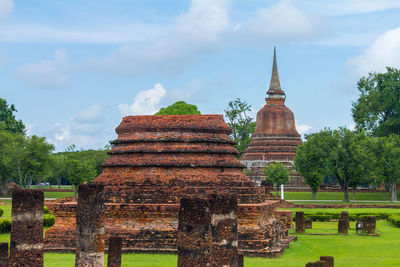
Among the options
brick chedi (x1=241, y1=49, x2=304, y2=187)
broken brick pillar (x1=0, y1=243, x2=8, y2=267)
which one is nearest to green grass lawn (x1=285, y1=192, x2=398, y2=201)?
brick chedi (x1=241, y1=49, x2=304, y2=187)

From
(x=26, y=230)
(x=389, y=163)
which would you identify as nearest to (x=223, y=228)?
(x=26, y=230)

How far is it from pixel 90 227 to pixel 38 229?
3.71 feet

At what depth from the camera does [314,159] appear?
155ft

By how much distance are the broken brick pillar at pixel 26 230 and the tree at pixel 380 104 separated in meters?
48.1

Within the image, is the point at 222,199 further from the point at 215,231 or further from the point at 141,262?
the point at 141,262

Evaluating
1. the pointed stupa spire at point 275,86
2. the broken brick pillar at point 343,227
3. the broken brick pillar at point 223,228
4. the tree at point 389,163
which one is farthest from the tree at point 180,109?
the broken brick pillar at point 223,228

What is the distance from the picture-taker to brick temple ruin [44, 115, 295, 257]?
17344 mm

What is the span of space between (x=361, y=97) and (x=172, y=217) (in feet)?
149

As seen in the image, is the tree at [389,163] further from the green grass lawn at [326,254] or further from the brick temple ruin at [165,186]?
the brick temple ruin at [165,186]

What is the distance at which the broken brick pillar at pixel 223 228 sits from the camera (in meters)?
10.1

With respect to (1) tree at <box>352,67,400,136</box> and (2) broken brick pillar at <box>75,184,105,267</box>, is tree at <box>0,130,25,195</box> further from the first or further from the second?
(2) broken brick pillar at <box>75,184,105,267</box>

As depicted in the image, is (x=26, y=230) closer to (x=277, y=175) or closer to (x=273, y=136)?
(x=277, y=175)

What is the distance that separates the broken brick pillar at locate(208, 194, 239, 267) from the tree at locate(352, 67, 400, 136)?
153 feet

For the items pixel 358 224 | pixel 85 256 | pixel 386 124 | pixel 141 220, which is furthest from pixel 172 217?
pixel 386 124
